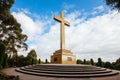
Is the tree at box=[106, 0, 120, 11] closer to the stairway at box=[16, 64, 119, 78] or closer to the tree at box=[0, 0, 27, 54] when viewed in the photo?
the stairway at box=[16, 64, 119, 78]

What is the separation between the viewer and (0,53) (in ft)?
56.2

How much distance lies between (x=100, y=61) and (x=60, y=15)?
40.7 ft

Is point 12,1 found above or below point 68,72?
above

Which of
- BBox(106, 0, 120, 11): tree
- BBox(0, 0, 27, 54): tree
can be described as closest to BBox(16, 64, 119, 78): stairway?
BBox(106, 0, 120, 11): tree

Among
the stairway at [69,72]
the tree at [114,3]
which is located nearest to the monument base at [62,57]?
the stairway at [69,72]

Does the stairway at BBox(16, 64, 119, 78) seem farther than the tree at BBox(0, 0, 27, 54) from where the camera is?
No

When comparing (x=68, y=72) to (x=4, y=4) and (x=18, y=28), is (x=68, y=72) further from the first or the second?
(x=18, y=28)

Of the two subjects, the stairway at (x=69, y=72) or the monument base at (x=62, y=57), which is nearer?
the stairway at (x=69, y=72)

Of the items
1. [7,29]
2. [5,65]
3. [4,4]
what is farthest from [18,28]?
[4,4]

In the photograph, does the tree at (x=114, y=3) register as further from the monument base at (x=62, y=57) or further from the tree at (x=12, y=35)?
the tree at (x=12, y=35)

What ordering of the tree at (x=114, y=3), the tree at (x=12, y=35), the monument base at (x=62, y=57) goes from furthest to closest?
the tree at (x=12, y=35) < the monument base at (x=62, y=57) < the tree at (x=114, y=3)

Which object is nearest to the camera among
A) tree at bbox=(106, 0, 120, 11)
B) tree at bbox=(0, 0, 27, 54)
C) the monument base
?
tree at bbox=(106, 0, 120, 11)

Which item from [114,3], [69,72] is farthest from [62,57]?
[114,3]

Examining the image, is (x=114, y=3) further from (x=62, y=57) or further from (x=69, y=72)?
(x=62, y=57)
